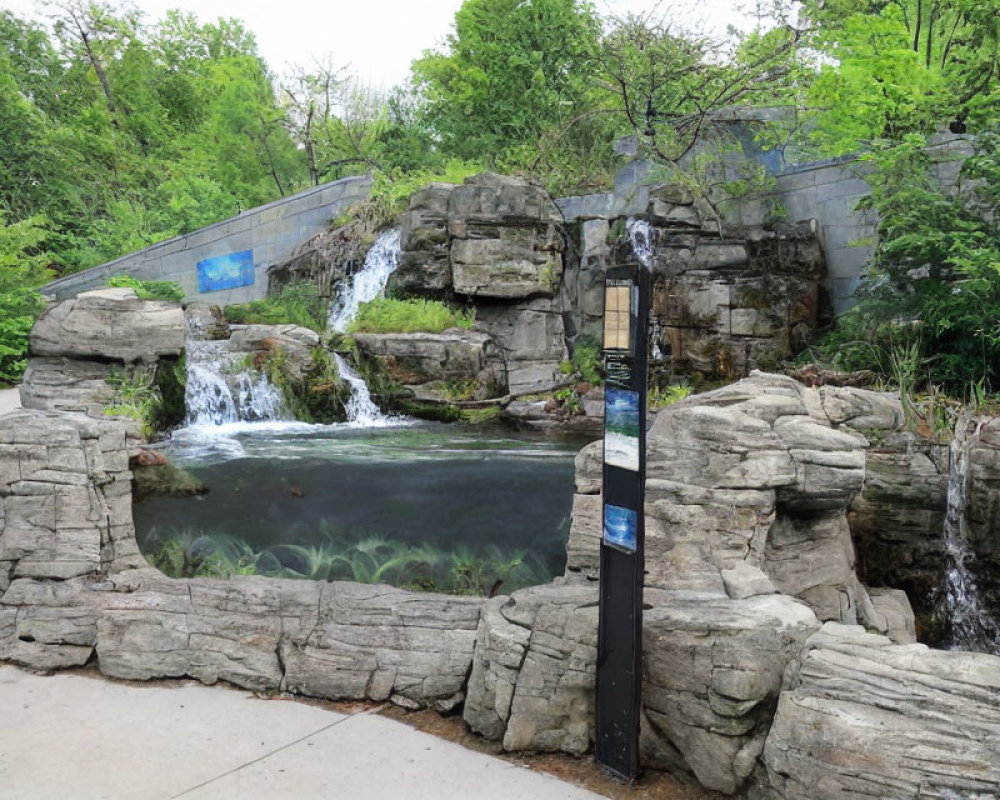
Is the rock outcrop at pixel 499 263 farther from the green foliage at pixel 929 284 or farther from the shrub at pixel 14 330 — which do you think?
the shrub at pixel 14 330

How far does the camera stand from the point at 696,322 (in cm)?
1110

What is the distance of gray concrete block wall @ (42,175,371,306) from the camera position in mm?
13625

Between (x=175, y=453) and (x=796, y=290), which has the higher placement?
(x=796, y=290)

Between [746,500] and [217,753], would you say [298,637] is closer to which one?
[217,753]

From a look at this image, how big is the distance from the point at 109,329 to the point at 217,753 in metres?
5.27

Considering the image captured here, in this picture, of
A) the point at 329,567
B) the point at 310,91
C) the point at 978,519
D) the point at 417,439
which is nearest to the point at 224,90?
the point at 310,91

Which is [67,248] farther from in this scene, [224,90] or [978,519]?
[978,519]

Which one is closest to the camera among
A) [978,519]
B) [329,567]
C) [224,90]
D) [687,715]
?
[687,715]

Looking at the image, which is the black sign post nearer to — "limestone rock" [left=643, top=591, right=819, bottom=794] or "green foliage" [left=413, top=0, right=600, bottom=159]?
"limestone rock" [left=643, top=591, right=819, bottom=794]

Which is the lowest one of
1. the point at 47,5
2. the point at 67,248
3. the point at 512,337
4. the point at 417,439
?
the point at 417,439

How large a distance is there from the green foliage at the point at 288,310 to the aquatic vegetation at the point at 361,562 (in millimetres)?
6445

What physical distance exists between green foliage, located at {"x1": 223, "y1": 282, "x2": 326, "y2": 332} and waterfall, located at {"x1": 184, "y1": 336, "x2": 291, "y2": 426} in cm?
228

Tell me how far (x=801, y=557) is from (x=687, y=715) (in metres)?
1.81

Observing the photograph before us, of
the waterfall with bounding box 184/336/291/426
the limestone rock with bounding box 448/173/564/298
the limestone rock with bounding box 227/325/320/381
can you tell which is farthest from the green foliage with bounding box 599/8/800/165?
the waterfall with bounding box 184/336/291/426
